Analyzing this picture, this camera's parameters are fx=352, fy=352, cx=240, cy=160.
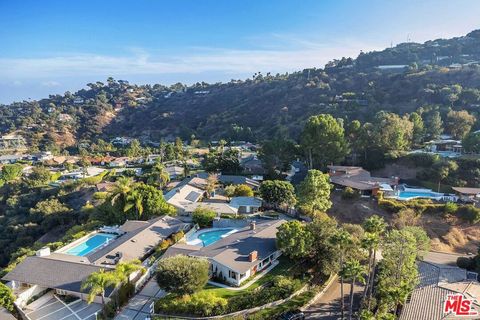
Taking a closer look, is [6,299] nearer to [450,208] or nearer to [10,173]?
[450,208]

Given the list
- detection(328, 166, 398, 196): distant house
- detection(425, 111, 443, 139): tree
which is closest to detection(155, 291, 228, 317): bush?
detection(328, 166, 398, 196): distant house

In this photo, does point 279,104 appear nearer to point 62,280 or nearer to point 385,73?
point 385,73

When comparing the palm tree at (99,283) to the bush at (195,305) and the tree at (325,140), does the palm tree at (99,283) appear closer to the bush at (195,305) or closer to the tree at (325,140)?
the bush at (195,305)

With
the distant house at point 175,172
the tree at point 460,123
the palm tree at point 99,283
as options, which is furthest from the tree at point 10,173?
the tree at point 460,123

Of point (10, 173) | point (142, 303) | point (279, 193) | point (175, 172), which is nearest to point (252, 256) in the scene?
point (142, 303)

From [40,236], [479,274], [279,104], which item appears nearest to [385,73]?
[279,104]
